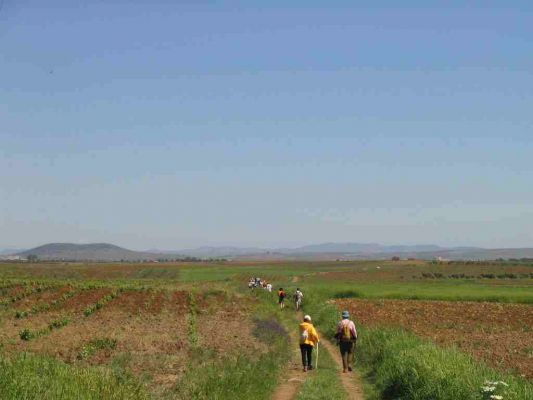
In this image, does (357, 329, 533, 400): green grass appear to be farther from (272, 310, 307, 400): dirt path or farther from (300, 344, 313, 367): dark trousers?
(272, 310, 307, 400): dirt path

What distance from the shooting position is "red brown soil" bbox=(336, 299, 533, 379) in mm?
23516

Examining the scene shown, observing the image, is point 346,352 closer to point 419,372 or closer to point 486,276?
point 419,372

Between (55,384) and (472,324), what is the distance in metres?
29.9

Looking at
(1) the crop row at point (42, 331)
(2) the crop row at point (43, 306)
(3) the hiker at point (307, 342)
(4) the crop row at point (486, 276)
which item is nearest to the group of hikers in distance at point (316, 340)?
(3) the hiker at point (307, 342)

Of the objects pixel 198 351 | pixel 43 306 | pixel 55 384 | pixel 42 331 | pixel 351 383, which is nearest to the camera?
pixel 55 384

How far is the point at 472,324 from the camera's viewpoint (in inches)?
1454

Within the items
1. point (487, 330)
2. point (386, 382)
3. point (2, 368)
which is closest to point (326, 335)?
point (487, 330)

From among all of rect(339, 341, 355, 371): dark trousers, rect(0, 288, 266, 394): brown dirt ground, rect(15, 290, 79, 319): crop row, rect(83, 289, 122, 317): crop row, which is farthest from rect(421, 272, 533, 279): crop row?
rect(339, 341, 355, 371): dark trousers

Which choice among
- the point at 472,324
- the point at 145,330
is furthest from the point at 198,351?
the point at 472,324

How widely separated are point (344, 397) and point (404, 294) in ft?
158

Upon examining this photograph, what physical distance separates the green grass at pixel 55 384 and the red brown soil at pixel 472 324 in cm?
1141

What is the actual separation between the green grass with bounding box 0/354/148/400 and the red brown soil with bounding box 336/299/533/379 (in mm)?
11408

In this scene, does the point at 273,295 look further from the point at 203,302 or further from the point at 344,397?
the point at 344,397

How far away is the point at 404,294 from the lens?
62.9 meters
